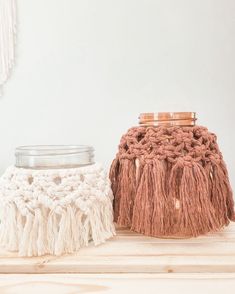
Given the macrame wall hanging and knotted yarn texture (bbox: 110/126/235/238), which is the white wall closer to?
the macrame wall hanging

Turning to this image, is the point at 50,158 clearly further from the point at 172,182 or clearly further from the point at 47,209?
the point at 172,182

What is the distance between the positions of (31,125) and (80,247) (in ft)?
1.68

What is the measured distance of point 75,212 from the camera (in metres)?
0.45

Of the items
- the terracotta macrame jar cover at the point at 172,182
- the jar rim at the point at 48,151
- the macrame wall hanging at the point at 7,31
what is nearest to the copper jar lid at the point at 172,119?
the terracotta macrame jar cover at the point at 172,182

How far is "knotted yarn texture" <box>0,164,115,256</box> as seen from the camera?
428 mm

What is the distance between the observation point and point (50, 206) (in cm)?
43

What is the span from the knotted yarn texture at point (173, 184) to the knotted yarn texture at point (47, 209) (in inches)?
2.6

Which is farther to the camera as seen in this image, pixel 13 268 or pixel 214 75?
pixel 214 75

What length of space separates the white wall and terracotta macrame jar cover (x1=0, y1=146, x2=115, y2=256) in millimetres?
423

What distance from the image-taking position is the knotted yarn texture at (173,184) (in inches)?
18.0

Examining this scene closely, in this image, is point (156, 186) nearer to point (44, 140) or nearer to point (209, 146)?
point (209, 146)

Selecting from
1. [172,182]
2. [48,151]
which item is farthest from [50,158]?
[172,182]

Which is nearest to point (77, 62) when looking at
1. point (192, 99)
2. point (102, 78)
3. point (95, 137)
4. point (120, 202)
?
point (102, 78)
